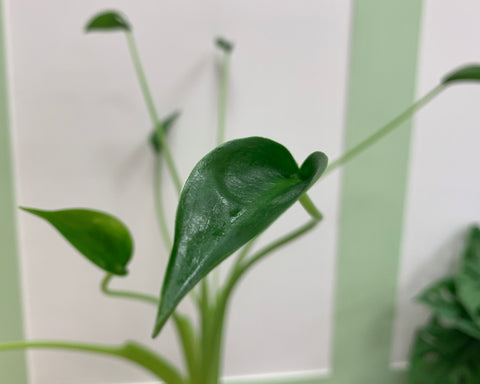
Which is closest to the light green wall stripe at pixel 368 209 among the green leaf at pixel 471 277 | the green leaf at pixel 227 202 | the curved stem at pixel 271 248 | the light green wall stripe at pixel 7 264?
the light green wall stripe at pixel 7 264

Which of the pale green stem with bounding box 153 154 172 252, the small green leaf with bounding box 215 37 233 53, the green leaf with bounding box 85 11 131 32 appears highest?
the small green leaf with bounding box 215 37 233 53

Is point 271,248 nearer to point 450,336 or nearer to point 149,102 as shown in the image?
point 149,102

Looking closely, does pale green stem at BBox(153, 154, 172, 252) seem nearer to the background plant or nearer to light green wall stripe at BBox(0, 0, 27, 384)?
light green wall stripe at BBox(0, 0, 27, 384)

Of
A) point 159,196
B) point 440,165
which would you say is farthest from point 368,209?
point 159,196


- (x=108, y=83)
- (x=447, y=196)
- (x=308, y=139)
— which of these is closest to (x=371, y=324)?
(x=447, y=196)

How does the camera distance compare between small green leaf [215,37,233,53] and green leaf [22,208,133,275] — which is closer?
green leaf [22,208,133,275]

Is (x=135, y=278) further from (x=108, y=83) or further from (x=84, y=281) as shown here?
(x=108, y=83)

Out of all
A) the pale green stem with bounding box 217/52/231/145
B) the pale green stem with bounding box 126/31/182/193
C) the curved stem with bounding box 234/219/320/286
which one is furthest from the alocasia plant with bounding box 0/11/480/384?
the pale green stem with bounding box 217/52/231/145
